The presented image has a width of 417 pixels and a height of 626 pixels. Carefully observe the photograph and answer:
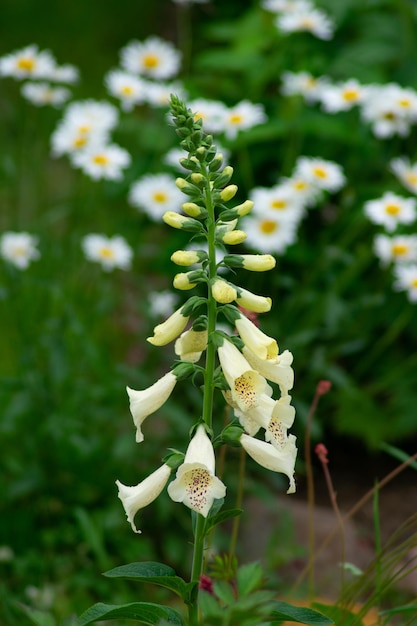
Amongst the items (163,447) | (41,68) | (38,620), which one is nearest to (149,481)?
(38,620)

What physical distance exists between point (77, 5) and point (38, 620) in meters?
6.85

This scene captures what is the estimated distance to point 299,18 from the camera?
413 centimetres

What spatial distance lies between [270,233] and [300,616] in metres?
2.23

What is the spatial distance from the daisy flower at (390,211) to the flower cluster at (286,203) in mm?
214

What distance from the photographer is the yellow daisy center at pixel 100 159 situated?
3.56m

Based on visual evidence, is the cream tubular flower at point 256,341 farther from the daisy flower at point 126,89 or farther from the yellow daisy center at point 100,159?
the daisy flower at point 126,89

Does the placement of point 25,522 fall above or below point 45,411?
below

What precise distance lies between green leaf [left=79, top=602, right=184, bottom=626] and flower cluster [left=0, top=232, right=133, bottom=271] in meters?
2.03

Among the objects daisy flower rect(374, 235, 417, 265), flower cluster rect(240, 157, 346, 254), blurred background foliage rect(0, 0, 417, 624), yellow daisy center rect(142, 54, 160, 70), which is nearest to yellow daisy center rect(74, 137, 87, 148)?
blurred background foliage rect(0, 0, 417, 624)

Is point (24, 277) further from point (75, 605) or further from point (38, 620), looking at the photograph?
point (38, 620)

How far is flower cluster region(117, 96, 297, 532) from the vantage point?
1.46 m

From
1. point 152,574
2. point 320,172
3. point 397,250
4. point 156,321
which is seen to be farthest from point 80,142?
point 152,574

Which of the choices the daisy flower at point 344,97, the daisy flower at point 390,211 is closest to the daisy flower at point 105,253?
the daisy flower at point 390,211

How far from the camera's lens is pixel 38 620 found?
67.2 inches
